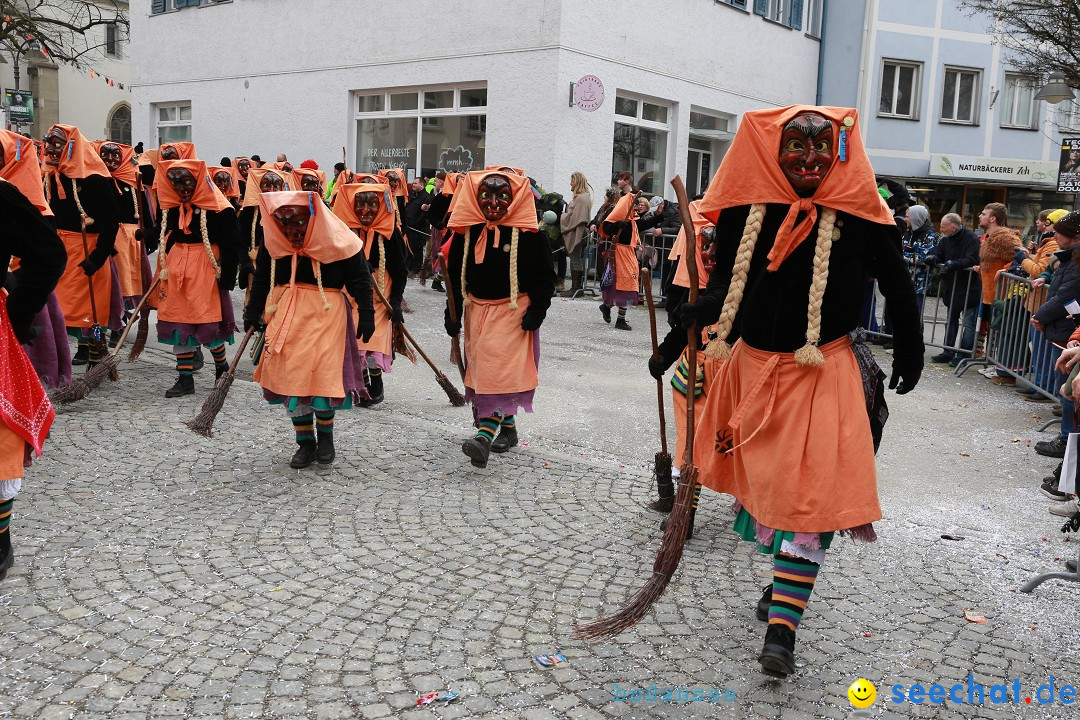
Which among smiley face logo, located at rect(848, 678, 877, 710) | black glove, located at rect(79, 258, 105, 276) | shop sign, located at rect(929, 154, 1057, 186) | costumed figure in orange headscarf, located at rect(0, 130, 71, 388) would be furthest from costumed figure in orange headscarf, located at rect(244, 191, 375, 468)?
shop sign, located at rect(929, 154, 1057, 186)

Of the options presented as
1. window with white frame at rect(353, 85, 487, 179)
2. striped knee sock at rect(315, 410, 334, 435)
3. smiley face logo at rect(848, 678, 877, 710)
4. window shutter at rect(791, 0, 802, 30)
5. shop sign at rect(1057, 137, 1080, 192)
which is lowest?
smiley face logo at rect(848, 678, 877, 710)

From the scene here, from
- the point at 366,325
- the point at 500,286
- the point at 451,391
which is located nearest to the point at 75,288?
the point at 451,391

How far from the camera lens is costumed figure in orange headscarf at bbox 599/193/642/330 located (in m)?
12.4

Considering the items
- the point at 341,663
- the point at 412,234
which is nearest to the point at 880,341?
the point at 412,234

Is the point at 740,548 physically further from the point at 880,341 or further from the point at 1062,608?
the point at 880,341

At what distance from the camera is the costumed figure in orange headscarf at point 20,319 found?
395 centimetres

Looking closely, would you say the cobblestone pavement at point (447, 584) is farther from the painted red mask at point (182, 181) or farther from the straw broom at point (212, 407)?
the painted red mask at point (182, 181)

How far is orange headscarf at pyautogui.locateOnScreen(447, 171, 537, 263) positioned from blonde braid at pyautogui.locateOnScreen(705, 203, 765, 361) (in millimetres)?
2693

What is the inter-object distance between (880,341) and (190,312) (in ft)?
27.1

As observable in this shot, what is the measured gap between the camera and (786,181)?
11.3ft

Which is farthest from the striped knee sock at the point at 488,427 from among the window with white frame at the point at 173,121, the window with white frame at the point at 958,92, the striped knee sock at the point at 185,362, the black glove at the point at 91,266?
the window with white frame at the point at 958,92

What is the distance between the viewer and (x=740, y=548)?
4.84m

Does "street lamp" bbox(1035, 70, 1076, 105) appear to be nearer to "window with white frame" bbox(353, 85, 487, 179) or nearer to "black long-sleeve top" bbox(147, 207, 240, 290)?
"window with white frame" bbox(353, 85, 487, 179)

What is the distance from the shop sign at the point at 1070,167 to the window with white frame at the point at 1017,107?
669 inches
